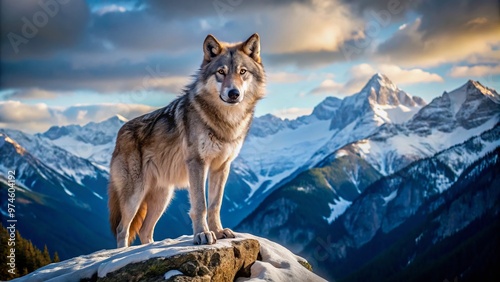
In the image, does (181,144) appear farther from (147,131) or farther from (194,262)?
(194,262)

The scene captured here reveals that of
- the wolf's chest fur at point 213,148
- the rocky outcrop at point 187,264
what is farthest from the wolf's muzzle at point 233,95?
the rocky outcrop at point 187,264

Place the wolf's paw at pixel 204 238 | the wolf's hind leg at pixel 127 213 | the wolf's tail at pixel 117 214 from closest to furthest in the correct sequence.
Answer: the wolf's paw at pixel 204 238 < the wolf's hind leg at pixel 127 213 < the wolf's tail at pixel 117 214

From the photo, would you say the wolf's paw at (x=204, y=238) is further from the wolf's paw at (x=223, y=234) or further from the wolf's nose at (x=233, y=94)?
the wolf's nose at (x=233, y=94)

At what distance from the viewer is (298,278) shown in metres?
15.6

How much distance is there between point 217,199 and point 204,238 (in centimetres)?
155

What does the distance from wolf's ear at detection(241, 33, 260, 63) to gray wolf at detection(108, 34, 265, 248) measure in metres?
0.03

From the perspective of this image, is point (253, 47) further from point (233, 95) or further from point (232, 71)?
point (233, 95)

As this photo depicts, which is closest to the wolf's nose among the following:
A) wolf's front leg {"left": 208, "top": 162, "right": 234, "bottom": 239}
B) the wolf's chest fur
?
the wolf's chest fur

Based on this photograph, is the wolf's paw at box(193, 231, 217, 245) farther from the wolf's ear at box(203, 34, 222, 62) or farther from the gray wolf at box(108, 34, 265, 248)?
the wolf's ear at box(203, 34, 222, 62)

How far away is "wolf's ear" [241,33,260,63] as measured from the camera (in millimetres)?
15695

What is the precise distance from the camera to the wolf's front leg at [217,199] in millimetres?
15953

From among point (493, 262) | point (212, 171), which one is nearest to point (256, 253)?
point (212, 171)

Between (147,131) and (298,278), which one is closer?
(298,278)

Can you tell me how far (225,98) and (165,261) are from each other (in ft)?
13.6
